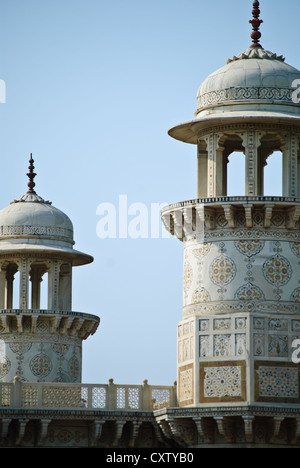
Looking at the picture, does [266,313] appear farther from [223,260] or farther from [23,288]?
[23,288]

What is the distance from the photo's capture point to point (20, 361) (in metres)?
57.0

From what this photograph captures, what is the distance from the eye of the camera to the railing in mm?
48469

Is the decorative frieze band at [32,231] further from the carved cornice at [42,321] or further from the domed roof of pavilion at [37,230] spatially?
the carved cornice at [42,321]

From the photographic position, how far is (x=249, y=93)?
48.6 meters

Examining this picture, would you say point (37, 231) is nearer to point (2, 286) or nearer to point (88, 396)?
point (2, 286)

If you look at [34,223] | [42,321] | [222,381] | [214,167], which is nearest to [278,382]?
[222,381]

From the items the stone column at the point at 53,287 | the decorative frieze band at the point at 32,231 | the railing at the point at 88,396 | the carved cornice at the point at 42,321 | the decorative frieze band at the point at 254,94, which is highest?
the decorative frieze band at the point at 254,94

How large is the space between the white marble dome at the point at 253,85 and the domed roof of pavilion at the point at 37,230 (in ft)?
32.3

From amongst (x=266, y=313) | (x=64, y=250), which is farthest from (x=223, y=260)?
(x=64, y=250)

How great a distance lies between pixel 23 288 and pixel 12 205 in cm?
316

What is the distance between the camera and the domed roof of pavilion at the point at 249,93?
48.4 metres

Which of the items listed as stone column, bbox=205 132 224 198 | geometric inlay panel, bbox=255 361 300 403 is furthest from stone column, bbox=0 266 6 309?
geometric inlay panel, bbox=255 361 300 403

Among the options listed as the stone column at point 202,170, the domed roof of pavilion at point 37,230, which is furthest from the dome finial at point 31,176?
the stone column at point 202,170

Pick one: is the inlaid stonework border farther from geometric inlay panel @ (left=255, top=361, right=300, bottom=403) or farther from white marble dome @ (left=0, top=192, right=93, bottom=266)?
white marble dome @ (left=0, top=192, right=93, bottom=266)
